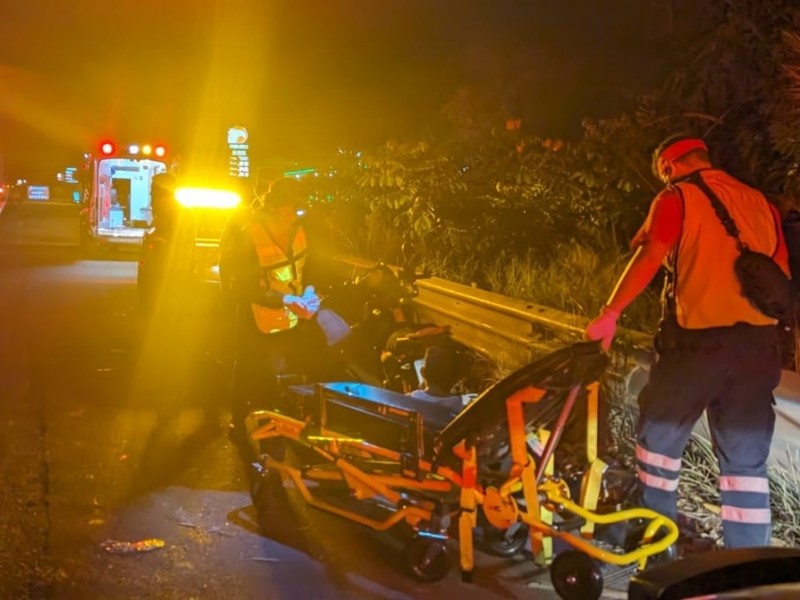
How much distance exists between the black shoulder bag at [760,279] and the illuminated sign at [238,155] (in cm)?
1423

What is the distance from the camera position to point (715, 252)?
4.35 meters

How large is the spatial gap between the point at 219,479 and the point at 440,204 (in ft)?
24.1

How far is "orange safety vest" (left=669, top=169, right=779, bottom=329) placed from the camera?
4.34m

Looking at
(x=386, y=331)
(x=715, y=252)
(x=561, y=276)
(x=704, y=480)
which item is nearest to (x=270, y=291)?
(x=386, y=331)

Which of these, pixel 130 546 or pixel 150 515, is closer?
pixel 130 546

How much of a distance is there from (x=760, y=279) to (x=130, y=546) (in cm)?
315

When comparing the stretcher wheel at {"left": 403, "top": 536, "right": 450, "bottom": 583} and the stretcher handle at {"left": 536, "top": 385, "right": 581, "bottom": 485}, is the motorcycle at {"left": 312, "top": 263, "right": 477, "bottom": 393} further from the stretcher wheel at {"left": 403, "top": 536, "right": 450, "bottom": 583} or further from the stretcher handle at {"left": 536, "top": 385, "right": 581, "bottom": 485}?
the stretcher handle at {"left": 536, "top": 385, "right": 581, "bottom": 485}

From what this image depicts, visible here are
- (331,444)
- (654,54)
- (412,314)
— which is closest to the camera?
(331,444)

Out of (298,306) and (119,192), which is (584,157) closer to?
(298,306)

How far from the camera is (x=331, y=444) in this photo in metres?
5.03

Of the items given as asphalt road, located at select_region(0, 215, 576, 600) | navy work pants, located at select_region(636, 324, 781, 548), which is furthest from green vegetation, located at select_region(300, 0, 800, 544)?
asphalt road, located at select_region(0, 215, 576, 600)

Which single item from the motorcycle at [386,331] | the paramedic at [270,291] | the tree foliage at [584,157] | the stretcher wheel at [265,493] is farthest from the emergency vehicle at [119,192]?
the stretcher wheel at [265,493]

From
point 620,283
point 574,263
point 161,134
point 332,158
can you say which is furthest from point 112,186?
point 620,283

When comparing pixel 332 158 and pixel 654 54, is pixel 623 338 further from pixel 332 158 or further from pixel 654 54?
pixel 332 158
